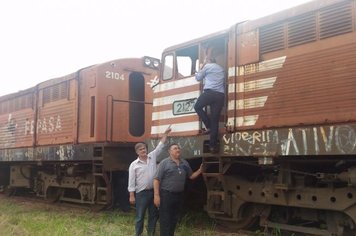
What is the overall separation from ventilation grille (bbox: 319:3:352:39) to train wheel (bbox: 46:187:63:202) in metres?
8.68

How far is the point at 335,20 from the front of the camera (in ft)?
20.2

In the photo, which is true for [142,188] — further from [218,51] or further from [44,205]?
[44,205]

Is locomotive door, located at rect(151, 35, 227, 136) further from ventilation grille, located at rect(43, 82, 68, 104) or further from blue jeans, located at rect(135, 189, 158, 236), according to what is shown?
ventilation grille, located at rect(43, 82, 68, 104)

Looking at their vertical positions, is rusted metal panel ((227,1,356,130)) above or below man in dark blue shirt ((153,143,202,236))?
above

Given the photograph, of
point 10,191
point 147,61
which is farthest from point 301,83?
→ point 10,191

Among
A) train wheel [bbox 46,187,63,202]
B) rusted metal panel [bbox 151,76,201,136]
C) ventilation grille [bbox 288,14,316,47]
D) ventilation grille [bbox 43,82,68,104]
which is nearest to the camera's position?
ventilation grille [bbox 288,14,316,47]

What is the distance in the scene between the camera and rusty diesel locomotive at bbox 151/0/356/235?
6023 mm

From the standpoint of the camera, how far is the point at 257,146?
6762 mm

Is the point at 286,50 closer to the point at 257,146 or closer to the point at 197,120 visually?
the point at 257,146

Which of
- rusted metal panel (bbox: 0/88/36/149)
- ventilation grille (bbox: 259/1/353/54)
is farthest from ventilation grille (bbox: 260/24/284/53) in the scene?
rusted metal panel (bbox: 0/88/36/149)

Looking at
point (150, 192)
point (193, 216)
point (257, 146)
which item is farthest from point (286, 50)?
point (193, 216)

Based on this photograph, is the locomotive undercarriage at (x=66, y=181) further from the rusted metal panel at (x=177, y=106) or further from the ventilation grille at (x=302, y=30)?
the ventilation grille at (x=302, y=30)

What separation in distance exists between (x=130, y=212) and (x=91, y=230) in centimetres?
234

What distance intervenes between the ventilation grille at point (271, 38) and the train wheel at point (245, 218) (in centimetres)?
253
